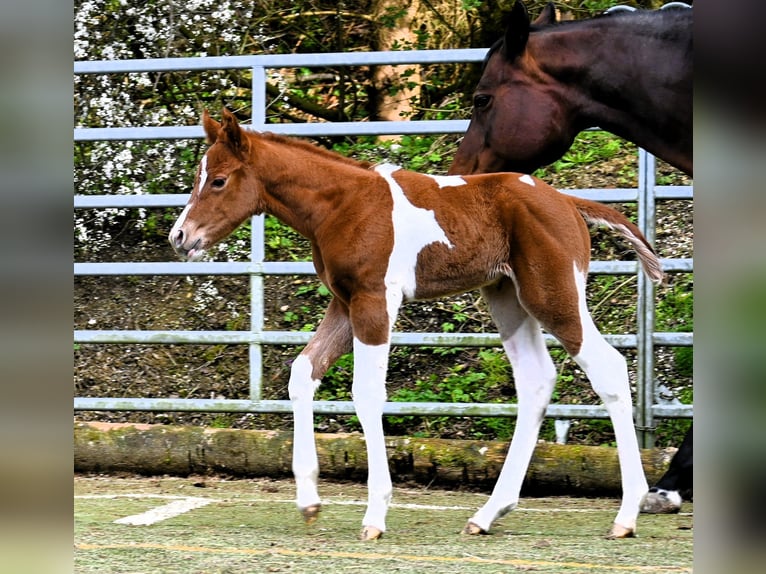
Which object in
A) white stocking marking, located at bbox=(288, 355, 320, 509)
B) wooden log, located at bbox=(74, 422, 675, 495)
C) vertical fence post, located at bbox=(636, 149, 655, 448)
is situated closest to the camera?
white stocking marking, located at bbox=(288, 355, 320, 509)

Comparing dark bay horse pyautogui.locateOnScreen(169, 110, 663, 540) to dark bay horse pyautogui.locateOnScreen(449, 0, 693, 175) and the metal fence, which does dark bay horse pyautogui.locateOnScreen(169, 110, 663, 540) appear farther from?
the metal fence

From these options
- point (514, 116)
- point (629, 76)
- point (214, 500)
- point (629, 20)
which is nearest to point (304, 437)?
point (214, 500)

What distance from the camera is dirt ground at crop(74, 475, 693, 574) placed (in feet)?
11.4

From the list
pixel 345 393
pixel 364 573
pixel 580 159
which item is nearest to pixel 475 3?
pixel 580 159

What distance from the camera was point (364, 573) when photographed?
10.9ft

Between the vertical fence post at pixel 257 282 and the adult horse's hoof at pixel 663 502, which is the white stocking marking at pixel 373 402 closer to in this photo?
the adult horse's hoof at pixel 663 502

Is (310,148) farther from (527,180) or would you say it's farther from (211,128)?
(527,180)

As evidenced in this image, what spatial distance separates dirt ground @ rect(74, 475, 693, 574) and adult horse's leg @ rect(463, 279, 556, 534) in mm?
117

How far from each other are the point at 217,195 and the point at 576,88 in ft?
5.85

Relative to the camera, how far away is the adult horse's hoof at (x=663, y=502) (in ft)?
15.1

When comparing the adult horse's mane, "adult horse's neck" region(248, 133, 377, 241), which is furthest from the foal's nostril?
the adult horse's mane
